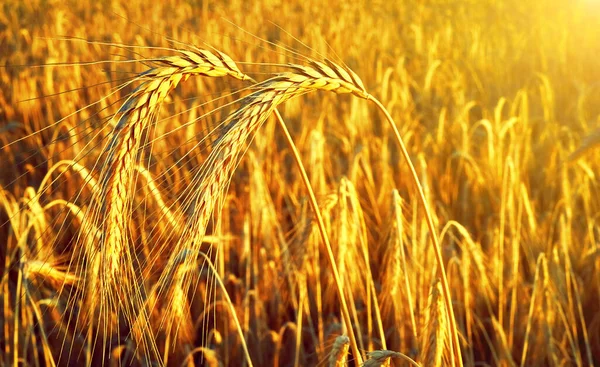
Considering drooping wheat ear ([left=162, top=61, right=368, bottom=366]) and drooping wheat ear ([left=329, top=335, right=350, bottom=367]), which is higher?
drooping wheat ear ([left=162, top=61, right=368, bottom=366])

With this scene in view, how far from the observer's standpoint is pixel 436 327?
3.44ft

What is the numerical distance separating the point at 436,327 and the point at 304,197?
46.6 inches

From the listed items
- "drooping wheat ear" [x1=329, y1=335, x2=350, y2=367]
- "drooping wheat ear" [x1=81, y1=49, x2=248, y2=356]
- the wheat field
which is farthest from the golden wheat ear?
"drooping wheat ear" [x1=81, y1=49, x2=248, y2=356]

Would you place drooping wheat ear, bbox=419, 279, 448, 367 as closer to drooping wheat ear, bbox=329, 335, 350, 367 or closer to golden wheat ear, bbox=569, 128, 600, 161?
drooping wheat ear, bbox=329, 335, 350, 367

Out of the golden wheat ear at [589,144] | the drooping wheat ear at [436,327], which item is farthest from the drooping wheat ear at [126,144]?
the golden wheat ear at [589,144]

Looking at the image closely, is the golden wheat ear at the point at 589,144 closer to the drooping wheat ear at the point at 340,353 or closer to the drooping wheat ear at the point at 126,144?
the drooping wheat ear at the point at 340,353

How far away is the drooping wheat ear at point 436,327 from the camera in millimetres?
1042

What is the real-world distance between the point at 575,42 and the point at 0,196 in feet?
12.2

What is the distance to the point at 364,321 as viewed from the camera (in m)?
1.99

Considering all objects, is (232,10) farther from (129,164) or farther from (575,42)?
(129,164)

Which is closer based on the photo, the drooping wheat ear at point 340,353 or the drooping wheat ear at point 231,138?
the drooping wheat ear at point 231,138

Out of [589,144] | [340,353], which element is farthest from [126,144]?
[589,144]

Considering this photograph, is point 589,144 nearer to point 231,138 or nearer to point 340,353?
point 340,353

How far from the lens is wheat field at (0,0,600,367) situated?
759mm
